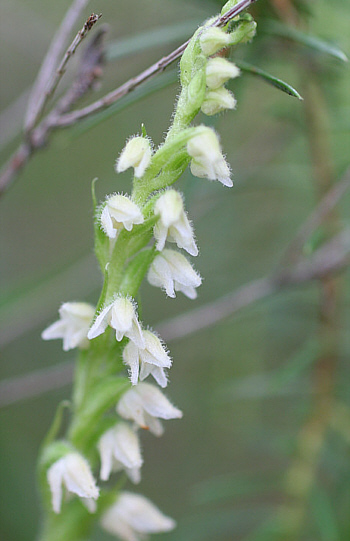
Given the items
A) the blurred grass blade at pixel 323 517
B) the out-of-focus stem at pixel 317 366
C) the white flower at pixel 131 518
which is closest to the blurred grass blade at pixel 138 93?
the out-of-focus stem at pixel 317 366

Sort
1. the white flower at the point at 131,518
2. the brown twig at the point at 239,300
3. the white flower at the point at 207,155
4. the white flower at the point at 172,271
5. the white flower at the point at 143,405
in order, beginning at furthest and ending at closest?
the brown twig at the point at 239,300
the white flower at the point at 131,518
the white flower at the point at 143,405
the white flower at the point at 172,271
the white flower at the point at 207,155

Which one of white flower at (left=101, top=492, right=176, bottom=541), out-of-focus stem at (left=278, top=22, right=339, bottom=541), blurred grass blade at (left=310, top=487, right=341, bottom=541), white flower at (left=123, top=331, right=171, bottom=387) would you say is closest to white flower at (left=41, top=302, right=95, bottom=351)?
white flower at (left=123, top=331, right=171, bottom=387)

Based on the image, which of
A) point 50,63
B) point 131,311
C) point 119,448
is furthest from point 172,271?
point 50,63

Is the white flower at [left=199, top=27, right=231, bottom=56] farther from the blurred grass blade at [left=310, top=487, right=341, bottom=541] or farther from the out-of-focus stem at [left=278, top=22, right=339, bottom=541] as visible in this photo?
the blurred grass blade at [left=310, top=487, right=341, bottom=541]

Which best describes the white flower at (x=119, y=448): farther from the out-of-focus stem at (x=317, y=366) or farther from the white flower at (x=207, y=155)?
the out-of-focus stem at (x=317, y=366)

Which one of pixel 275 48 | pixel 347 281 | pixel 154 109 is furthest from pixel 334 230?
pixel 154 109

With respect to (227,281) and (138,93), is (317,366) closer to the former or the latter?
(227,281)

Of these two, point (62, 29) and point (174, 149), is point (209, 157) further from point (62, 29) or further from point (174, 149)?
point (62, 29)
